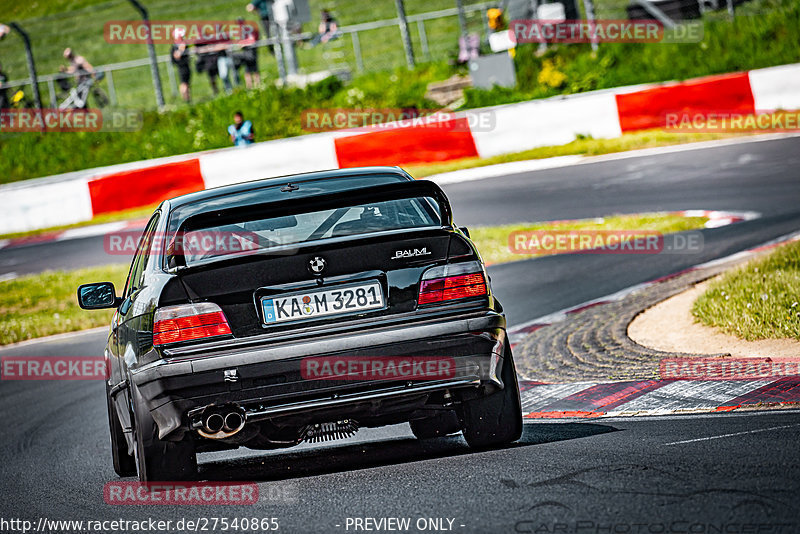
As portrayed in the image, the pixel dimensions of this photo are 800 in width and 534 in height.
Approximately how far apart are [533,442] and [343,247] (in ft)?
4.80

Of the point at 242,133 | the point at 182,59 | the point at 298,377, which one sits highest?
the point at 182,59

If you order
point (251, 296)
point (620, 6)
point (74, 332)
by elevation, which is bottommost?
point (74, 332)

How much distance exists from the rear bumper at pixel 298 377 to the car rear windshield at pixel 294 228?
1.63 ft

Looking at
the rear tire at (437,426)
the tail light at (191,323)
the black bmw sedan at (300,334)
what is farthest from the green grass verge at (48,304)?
the tail light at (191,323)

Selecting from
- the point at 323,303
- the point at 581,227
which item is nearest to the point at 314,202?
the point at 323,303

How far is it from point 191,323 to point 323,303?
59 cm

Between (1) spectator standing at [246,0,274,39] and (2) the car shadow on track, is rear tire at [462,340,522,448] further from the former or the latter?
(1) spectator standing at [246,0,274,39]

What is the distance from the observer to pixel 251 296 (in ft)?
17.4

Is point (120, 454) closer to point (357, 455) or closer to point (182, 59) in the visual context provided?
point (357, 455)

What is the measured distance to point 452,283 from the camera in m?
5.48

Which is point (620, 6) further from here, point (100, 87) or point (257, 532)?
point (257, 532)

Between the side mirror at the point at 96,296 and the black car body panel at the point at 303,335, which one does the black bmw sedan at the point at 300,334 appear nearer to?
the black car body panel at the point at 303,335

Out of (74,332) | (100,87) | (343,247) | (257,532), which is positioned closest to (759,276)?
(343,247)

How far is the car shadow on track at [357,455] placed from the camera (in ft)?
19.4
